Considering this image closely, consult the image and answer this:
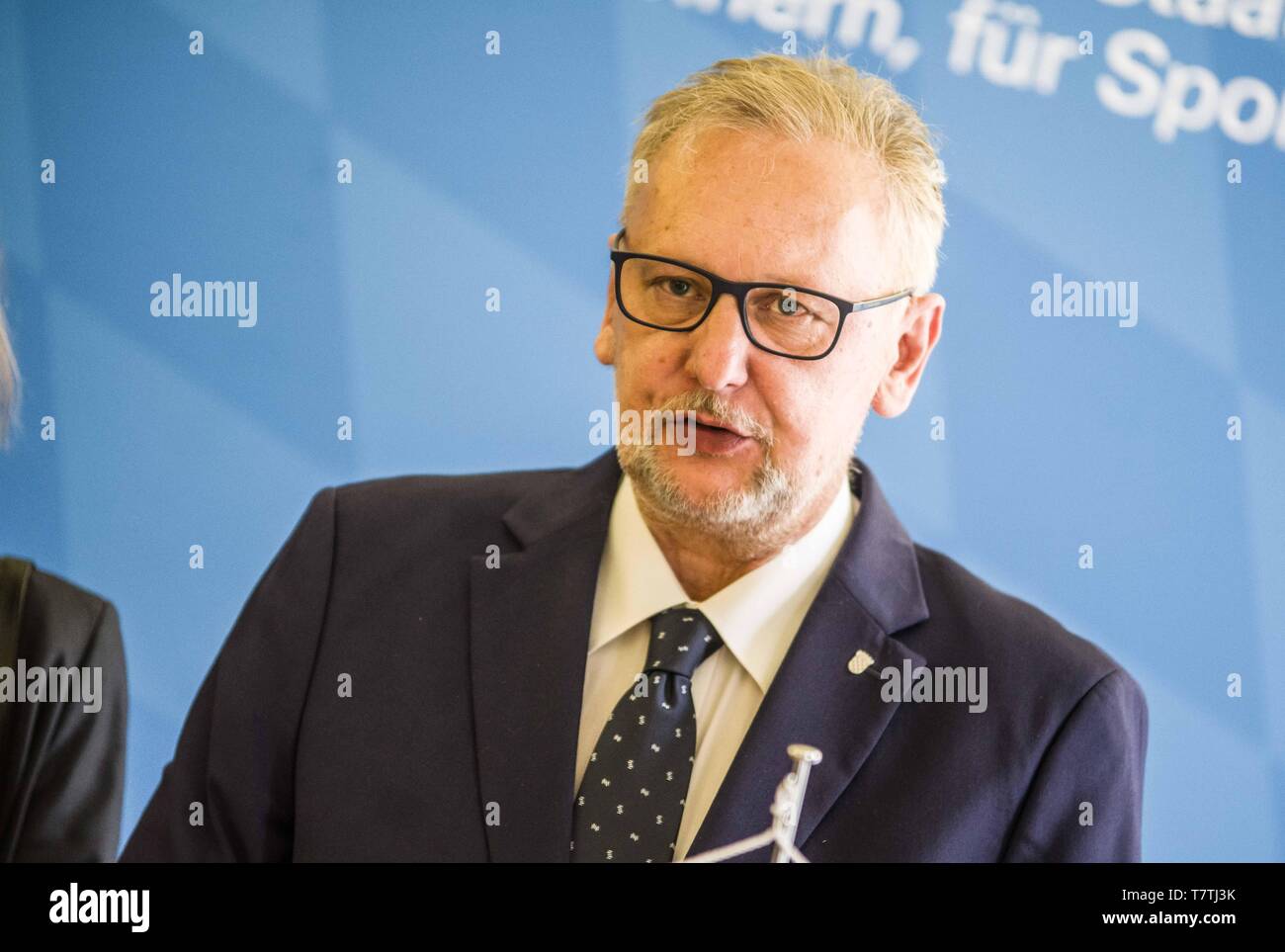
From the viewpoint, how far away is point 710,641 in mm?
1922

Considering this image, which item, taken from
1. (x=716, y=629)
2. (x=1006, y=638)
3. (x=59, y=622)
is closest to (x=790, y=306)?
(x=716, y=629)

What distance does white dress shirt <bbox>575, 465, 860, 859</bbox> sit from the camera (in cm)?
189

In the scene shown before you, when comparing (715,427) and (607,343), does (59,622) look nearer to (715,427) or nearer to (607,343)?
(607,343)

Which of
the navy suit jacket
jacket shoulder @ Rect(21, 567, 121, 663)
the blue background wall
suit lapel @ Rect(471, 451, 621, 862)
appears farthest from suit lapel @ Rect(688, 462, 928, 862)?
jacket shoulder @ Rect(21, 567, 121, 663)

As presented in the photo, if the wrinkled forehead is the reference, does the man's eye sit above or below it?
below

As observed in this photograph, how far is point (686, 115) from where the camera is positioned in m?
1.92

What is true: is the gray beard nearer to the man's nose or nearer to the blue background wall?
the man's nose

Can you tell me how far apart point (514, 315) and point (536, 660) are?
685mm

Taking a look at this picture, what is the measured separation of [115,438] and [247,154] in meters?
0.57

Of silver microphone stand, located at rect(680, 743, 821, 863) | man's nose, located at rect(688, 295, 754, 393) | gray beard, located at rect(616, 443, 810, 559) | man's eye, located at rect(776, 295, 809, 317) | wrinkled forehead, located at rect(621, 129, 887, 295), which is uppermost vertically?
wrinkled forehead, located at rect(621, 129, 887, 295)

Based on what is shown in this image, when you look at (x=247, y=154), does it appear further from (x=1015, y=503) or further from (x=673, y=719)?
Answer: (x=1015, y=503)

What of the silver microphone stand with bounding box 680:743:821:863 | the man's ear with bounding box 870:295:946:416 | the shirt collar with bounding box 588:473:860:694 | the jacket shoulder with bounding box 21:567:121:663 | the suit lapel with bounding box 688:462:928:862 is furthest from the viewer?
the jacket shoulder with bounding box 21:567:121:663

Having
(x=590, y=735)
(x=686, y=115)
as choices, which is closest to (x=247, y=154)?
(x=686, y=115)

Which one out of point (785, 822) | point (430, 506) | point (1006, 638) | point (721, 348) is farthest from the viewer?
point (430, 506)
